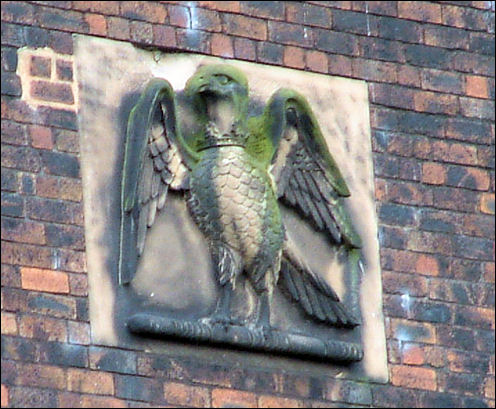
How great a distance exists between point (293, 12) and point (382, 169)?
2.51 feet

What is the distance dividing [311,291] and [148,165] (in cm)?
85

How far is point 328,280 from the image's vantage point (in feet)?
39.4

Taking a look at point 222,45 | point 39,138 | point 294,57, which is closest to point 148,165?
point 39,138

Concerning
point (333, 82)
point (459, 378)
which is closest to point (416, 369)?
point (459, 378)

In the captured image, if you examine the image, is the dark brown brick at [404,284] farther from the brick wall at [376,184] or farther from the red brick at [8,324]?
the red brick at [8,324]

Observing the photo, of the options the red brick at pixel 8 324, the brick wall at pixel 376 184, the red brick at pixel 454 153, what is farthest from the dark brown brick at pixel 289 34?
the red brick at pixel 8 324

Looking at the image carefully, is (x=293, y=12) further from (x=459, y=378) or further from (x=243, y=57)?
(x=459, y=378)

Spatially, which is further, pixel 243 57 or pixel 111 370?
pixel 243 57

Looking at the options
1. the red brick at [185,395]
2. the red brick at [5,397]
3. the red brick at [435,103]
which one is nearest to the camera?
the red brick at [5,397]

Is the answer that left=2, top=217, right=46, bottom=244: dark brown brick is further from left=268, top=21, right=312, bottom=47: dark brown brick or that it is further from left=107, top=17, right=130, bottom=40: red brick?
left=268, top=21, right=312, bottom=47: dark brown brick

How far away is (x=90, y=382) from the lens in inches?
445

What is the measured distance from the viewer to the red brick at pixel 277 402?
1161cm

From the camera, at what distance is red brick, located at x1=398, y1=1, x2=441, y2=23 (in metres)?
12.6

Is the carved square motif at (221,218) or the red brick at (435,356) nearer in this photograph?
the carved square motif at (221,218)
